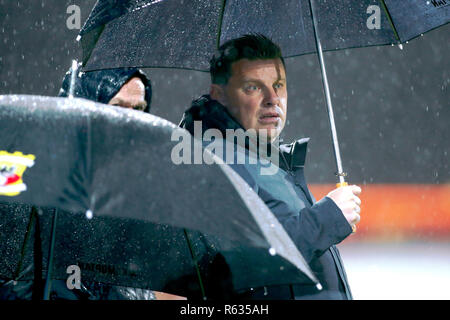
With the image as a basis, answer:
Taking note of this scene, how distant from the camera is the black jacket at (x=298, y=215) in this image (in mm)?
1957

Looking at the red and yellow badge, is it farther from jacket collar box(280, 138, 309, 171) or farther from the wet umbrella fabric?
jacket collar box(280, 138, 309, 171)

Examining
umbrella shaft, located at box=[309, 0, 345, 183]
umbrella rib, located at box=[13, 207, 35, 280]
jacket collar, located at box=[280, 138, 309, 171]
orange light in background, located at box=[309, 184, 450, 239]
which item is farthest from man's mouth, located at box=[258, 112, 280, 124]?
orange light in background, located at box=[309, 184, 450, 239]

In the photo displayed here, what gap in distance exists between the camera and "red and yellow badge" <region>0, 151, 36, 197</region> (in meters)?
1.45

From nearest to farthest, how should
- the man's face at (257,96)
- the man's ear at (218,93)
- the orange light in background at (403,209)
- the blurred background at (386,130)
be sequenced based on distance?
the man's face at (257,96) → the man's ear at (218,93) → the blurred background at (386,130) → the orange light in background at (403,209)

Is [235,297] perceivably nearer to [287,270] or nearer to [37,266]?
[287,270]

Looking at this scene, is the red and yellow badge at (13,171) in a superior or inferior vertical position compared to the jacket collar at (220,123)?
inferior

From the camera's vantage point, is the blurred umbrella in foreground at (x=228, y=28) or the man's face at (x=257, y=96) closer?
the man's face at (x=257, y=96)

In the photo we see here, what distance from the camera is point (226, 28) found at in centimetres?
270

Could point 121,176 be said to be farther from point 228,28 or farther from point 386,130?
point 386,130

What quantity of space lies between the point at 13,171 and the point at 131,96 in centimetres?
153

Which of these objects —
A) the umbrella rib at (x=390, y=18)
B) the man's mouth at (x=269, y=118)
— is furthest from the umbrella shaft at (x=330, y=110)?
the umbrella rib at (x=390, y=18)

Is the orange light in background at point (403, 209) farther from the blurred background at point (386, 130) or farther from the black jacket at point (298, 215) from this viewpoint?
the black jacket at point (298, 215)

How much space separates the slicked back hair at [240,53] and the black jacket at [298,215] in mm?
193

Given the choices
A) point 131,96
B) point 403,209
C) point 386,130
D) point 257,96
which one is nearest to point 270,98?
point 257,96
